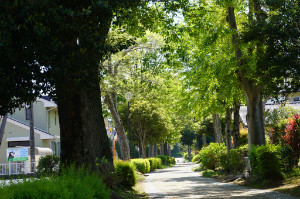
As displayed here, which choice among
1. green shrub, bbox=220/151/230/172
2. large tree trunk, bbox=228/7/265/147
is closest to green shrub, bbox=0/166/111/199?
large tree trunk, bbox=228/7/265/147

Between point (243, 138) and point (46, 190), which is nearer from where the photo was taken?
point (46, 190)

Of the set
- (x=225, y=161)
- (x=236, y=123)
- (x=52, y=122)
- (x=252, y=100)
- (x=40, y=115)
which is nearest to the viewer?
(x=252, y=100)

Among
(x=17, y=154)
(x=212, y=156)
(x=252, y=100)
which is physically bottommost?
(x=212, y=156)

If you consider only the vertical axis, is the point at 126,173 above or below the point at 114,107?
below

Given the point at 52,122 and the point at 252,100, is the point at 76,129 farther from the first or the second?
the point at 52,122

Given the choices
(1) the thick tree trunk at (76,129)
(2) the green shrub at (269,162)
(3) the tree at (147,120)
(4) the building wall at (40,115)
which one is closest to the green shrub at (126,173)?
(2) the green shrub at (269,162)

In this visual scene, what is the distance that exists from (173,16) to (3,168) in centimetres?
1962

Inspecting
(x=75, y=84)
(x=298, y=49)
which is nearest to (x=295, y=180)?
(x=298, y=49)

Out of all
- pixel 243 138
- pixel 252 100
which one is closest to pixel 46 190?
pixel 252 100

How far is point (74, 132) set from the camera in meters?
11.1

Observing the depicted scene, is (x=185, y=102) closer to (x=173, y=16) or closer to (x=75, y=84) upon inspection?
(x=173, y=16)

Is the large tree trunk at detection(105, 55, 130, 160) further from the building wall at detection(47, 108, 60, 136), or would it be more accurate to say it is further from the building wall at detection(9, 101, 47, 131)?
the building wall at detection(47, 108, 60, 136)

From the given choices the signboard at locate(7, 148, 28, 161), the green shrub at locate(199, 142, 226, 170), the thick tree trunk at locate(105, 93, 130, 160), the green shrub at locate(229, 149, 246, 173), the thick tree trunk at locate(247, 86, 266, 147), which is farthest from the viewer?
the green shrub at locate(199, 142, 226, 170)

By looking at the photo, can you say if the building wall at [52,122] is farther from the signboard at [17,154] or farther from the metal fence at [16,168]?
the signboard at [17,154]
